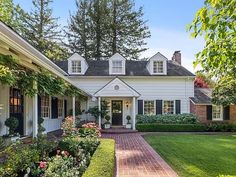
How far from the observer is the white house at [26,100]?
7305 millimetres

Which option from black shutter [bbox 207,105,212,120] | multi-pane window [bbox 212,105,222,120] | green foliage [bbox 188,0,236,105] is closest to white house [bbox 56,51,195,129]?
black shutter [bbox 207,105,212,120]

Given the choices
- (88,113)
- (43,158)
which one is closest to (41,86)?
(43,158)

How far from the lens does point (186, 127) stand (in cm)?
2148

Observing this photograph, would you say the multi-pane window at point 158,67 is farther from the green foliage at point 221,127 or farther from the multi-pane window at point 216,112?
the green foliage at point 221,127

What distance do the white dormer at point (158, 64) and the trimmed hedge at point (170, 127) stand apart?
479cm

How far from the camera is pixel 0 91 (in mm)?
11312

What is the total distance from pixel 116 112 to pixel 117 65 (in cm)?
392

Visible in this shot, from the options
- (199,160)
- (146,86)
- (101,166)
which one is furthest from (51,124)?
(101,166)

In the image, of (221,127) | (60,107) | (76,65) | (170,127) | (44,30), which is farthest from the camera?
(44,30)

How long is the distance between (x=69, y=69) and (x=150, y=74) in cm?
674

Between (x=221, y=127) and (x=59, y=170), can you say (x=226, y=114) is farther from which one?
(x=59, y=170)

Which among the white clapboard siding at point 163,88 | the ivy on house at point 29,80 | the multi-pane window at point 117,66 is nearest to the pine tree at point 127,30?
the multi-pane window at point 117,66

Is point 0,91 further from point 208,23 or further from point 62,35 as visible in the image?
point 62,35

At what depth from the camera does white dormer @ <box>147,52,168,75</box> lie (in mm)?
23969
